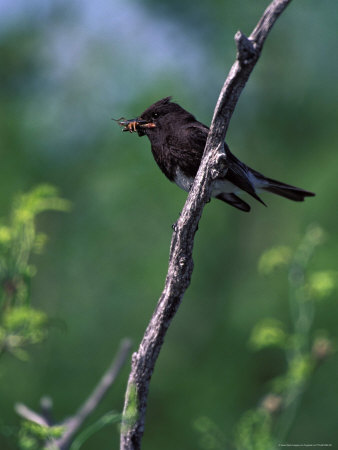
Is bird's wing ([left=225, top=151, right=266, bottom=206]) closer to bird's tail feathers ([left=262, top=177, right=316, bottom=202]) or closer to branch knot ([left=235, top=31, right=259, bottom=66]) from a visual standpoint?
bird's tail feathers ([left=262, top=177, right=316, bottom=202])

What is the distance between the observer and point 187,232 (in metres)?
1.94

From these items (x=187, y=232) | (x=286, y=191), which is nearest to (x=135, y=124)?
(x=286, y=191)

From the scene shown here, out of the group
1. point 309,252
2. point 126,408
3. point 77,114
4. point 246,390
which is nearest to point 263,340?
point 309,252

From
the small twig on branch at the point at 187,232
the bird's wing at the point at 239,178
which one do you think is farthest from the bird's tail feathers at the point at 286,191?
the small twig on branch at the point at 187,232

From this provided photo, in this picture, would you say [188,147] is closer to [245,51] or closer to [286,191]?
[286,191]

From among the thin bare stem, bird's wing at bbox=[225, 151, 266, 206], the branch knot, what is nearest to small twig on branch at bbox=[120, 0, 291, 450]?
the branch knot

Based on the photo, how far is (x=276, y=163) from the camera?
31.5 ft

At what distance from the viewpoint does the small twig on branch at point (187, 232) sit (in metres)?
1.54

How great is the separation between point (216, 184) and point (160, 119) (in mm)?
555

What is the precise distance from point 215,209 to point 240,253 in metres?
0.82

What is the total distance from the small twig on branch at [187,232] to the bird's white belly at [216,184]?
5.73ft

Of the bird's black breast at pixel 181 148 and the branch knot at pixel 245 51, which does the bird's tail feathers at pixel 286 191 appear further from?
the branch knot at pixel 245 51

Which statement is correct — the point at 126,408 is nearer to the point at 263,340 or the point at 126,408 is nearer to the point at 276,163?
the point at 263,340

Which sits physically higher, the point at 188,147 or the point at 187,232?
the point at 188,147
